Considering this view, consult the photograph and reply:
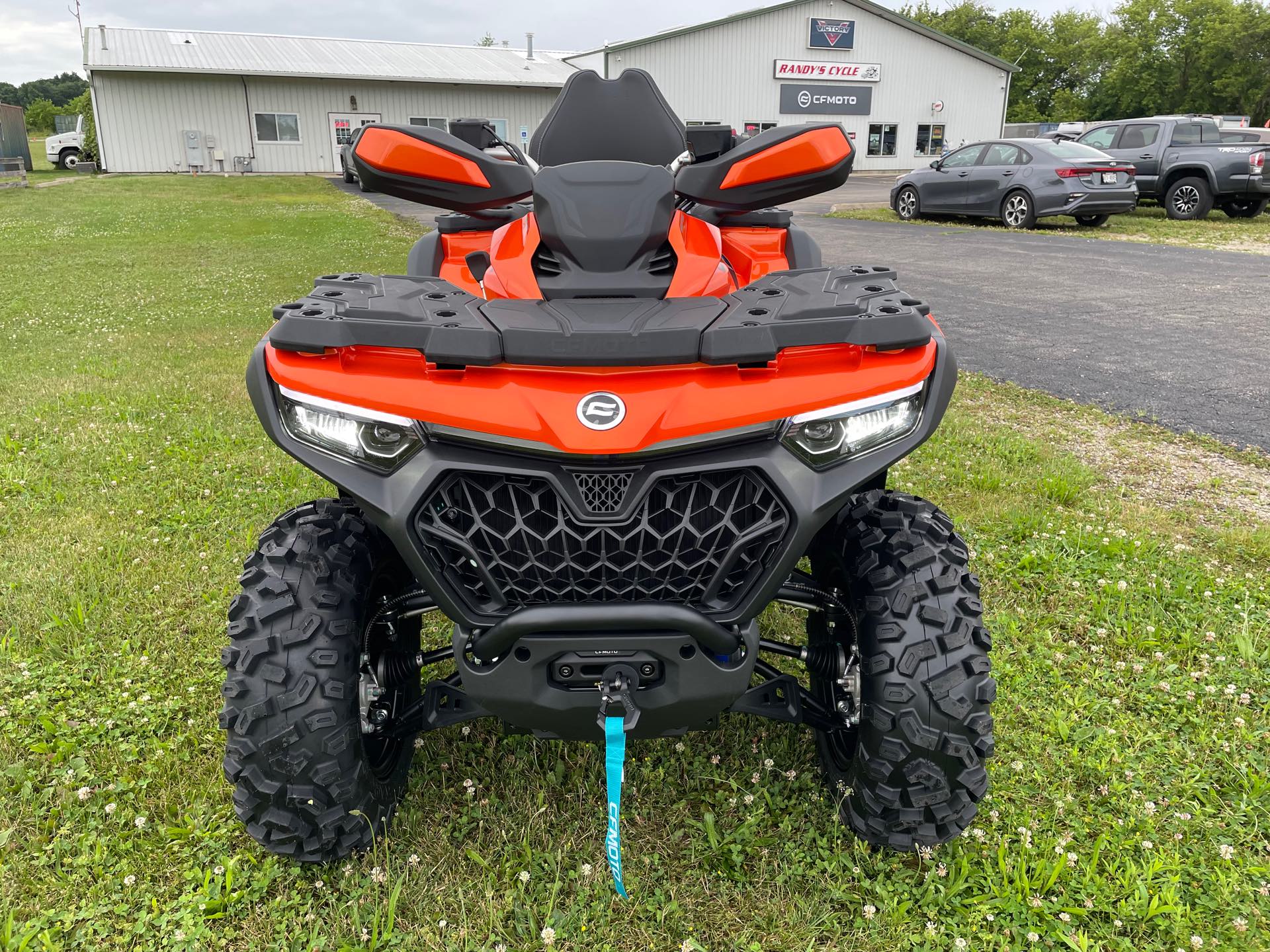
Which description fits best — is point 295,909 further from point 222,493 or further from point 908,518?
point 222,493

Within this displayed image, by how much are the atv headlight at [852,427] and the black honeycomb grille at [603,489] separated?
13.3 inches

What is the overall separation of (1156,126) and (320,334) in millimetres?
17972

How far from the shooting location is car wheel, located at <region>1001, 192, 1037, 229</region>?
47.2 ft

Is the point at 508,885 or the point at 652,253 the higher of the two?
the point at 652,253

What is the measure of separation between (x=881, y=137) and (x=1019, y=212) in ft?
93.2

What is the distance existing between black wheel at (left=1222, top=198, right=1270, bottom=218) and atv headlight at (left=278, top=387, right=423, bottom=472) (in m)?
18.3

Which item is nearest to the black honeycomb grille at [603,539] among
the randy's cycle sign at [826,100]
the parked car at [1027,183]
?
the parked car at [1027,183]

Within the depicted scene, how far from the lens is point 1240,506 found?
13.7ft

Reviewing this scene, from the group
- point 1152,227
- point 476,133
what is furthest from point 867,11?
point 476,133

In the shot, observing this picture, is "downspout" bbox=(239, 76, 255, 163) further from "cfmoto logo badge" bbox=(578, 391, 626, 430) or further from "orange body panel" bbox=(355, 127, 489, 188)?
"cfmoto logo badge" bbox=(578, 391, 626, 430)

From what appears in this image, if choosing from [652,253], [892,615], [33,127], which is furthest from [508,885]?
[33,127]

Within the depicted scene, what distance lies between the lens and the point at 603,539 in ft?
5.94

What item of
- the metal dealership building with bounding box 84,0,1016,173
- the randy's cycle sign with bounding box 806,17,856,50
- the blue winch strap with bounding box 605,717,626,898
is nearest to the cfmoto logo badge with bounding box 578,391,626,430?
the blue winch strap with bounding box 605,717,626,898

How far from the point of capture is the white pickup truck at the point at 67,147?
119 feet
